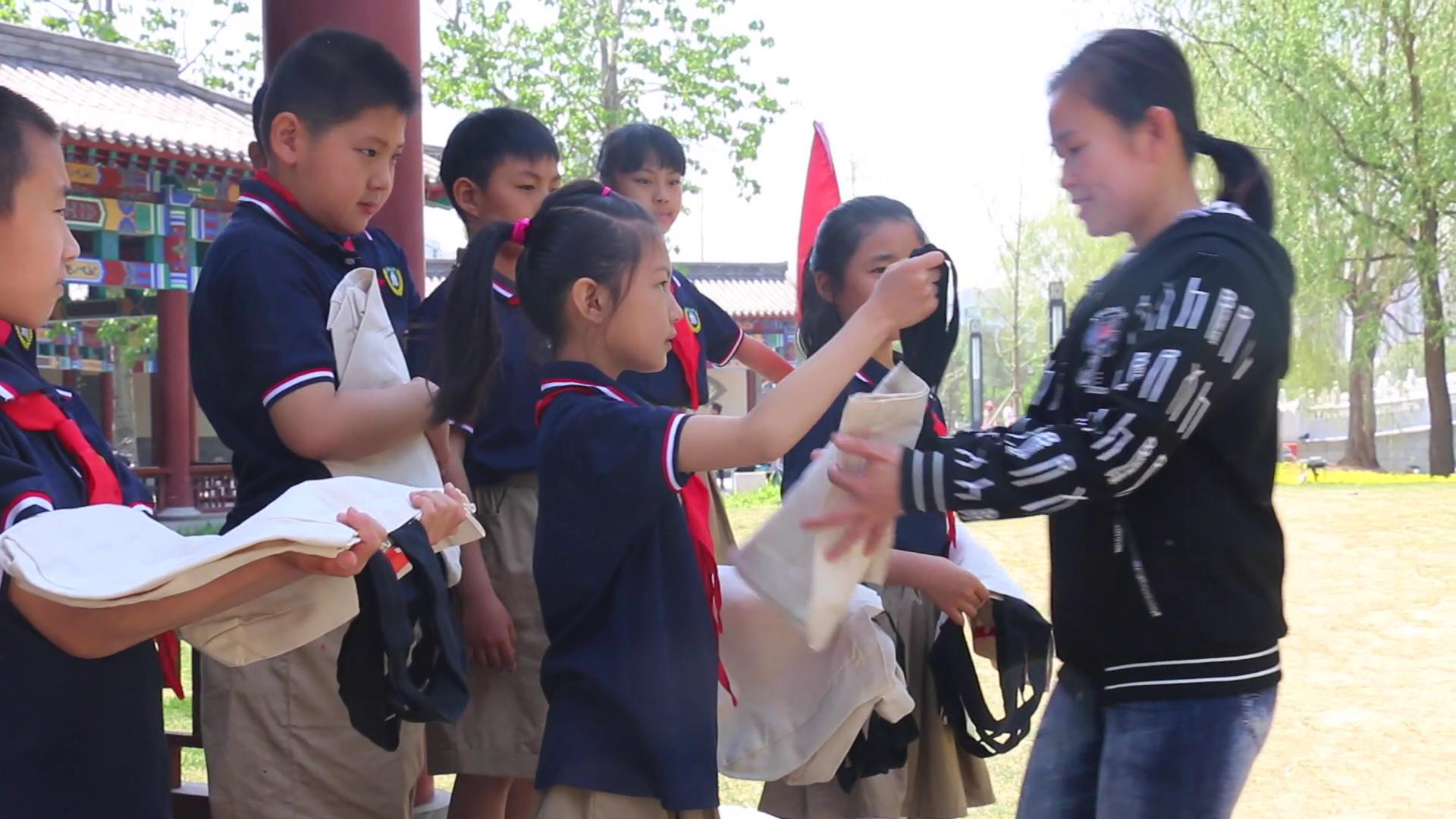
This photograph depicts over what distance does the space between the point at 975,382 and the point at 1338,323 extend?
35.2 feet

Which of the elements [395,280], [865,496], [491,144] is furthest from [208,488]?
[865,496]

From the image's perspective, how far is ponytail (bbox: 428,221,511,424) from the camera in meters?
2.17

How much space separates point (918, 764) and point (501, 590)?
89cm

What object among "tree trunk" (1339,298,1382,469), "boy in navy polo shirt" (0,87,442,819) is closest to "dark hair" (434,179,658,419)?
"boy in navy polo shirt" (0,87,442,819)

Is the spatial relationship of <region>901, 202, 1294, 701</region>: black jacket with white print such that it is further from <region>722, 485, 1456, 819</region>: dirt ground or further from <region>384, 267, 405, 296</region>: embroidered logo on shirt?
<region>722, 485, 1456, 819</region>: dirt ground

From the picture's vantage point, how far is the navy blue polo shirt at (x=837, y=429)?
2.66 metres

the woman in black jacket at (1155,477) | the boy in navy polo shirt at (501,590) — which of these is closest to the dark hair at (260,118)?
the boy in navy polo shirt at (501,590)

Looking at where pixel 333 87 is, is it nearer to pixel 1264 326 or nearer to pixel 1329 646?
pixel 1264 326

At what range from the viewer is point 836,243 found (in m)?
2.86

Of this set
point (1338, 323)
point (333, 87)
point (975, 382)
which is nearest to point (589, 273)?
point (333, 87)

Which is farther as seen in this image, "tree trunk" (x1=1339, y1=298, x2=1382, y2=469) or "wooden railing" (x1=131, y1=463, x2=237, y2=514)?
"tree trunk" (x1=1339, y1=298, x2=1382, y2=469)

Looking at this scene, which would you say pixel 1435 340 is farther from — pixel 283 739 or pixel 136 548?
pixel 136 548

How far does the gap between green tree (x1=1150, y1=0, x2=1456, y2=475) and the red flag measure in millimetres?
15817

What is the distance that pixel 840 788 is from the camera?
2734 millimetres
